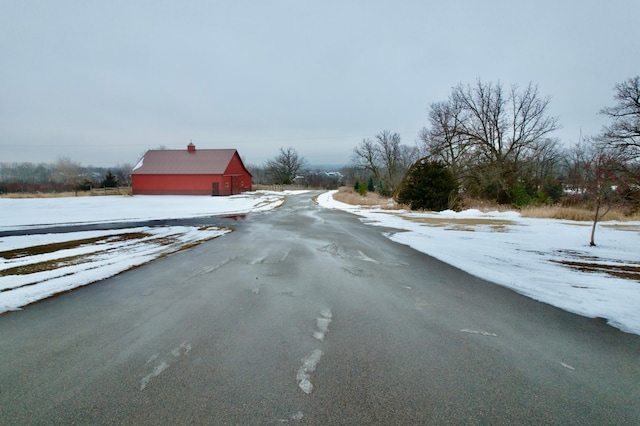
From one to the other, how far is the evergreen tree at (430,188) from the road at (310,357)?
56.1 feet

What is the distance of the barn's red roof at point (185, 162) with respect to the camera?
45.0 metres

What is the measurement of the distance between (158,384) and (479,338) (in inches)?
135

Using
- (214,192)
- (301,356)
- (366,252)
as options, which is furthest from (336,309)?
(214,192)

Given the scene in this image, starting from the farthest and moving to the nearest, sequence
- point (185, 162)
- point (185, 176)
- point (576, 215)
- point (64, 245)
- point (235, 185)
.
→ point (235, 185) → point (185, 162) → point (185, 176) → point (576, 215) → point (64, 245)

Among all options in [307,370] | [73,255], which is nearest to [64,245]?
[73,255]

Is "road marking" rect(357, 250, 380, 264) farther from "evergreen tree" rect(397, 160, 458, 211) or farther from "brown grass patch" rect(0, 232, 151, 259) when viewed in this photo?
"evergreen tree" rect(397, 160, 458, 211)

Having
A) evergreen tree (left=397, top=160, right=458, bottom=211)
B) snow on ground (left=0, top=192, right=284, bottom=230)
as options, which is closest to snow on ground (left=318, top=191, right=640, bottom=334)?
evergreen tree (left=397, top=160, right=458, bottom=211)

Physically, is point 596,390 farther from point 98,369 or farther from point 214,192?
point 214,192

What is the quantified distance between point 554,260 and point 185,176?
148 ft

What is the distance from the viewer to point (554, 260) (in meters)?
7.55

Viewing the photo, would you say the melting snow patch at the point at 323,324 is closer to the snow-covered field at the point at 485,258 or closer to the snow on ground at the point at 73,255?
the snow-covered field at the point at 485,258

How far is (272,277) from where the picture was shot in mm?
6324

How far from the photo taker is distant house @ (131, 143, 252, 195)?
1748 inches

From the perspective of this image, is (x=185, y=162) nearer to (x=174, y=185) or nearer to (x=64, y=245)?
(x=174, y=185)
